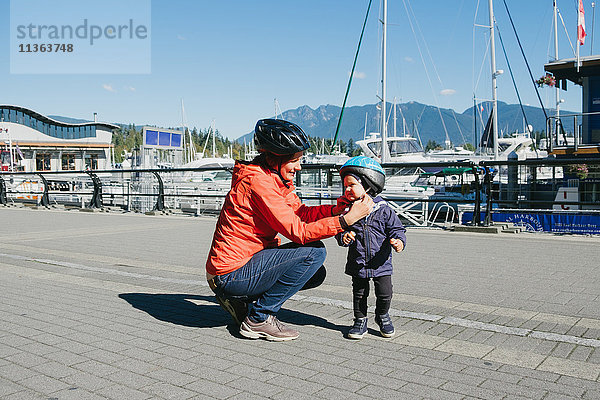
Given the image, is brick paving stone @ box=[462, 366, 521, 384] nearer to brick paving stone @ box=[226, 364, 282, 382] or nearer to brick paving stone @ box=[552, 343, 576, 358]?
brick paving stone @ box=[552, 343, 576, 358]

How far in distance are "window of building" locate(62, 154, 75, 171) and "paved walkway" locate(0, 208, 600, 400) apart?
208 ft

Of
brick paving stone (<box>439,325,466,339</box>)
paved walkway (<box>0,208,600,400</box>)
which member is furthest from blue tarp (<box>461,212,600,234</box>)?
brick paving stone (<box>439,325,466,339</box>)

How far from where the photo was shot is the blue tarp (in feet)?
36.0

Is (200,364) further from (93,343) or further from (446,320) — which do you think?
(446,320)

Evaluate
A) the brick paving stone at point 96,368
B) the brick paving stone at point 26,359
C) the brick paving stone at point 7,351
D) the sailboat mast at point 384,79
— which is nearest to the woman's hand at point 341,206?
the brick paving stone at point 96,368

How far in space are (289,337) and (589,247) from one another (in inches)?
252

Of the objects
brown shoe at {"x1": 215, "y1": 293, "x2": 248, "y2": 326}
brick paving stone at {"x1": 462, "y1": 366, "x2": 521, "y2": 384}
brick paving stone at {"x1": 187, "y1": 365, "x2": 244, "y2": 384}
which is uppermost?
brown shoe at {"x1": 215, "y1": 293, "x2": 248, "y2": 326}

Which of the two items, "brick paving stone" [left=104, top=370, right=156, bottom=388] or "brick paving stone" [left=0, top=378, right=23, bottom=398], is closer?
"brick paving stone" [left=0, top=378, right=23, bottom=398]

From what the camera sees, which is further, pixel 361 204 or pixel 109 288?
pixel 109 288

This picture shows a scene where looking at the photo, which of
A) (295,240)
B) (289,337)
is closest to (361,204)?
(295,240)

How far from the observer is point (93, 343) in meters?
4.43

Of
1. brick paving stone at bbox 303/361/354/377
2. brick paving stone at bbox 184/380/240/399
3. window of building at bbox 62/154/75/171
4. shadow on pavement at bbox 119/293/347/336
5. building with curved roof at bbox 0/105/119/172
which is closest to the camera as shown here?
brick paving stone at bbox 184/380/240/399

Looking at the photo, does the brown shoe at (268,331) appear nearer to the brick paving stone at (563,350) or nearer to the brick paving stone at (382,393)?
the brick paving stone at (382,393)

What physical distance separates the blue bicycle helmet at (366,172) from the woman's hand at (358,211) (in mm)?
290
